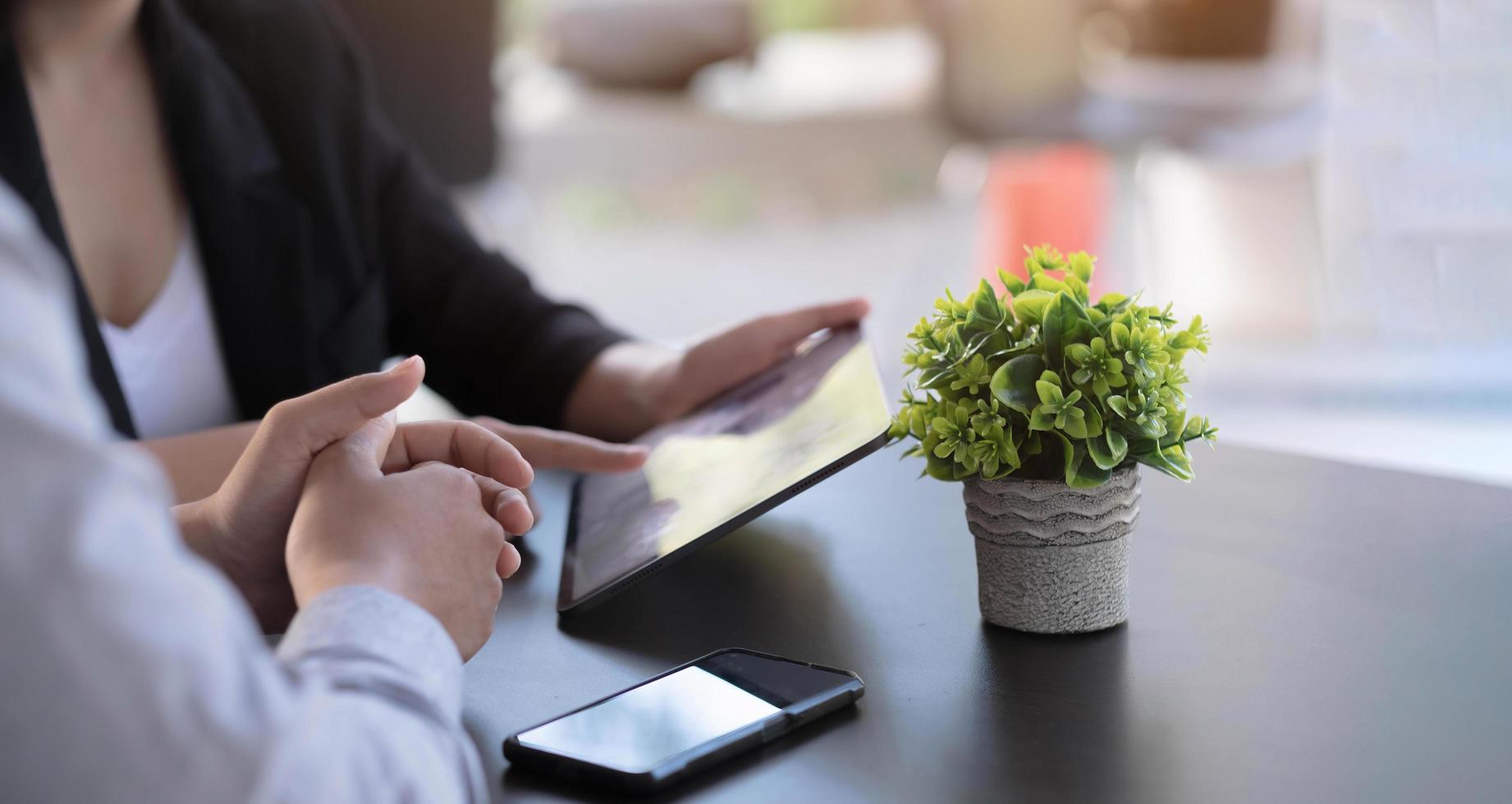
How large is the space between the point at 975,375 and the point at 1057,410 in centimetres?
4

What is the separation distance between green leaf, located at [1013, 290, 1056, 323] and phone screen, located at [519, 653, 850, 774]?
17 centimetres

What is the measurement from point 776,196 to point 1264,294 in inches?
77.9

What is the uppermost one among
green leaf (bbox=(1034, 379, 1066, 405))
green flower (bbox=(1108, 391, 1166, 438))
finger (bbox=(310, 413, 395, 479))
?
finger (bbox=(310, 413, 395, 479))

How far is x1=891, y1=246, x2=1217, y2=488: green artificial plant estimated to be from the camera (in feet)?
1.84

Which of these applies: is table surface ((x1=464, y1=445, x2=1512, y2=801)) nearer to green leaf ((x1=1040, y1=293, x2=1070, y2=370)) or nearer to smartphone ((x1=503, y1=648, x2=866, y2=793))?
smartphone ((x1=503, y1=648, x2=866, y2=793))

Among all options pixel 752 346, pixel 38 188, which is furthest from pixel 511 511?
pixel 38 188

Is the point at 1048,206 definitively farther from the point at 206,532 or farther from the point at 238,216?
the point at 206,532

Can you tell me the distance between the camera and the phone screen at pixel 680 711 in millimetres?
490

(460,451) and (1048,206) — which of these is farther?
(1048,206)

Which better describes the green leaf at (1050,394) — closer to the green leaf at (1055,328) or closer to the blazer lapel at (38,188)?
the green leaf at (1055,328)

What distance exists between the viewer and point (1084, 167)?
3.15 meters

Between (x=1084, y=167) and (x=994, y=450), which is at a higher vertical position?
(x=994, y=450)

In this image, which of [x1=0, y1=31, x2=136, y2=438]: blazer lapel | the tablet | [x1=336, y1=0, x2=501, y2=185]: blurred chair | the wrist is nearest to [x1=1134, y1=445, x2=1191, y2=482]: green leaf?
the tablet

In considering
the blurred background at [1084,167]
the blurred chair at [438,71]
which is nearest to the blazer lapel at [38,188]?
the blurred background at [1084,167]
